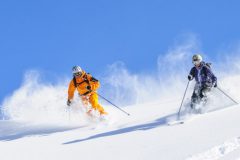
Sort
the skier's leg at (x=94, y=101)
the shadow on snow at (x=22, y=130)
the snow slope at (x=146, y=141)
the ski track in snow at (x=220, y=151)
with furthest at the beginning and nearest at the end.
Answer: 1. the skier's leg at (x=94, y=101)
2. the shadow on snow at (x=22, y=130)
3. the snow slope at (x=146, y=141)
4. the ski track in snow at (x=220, y=151)

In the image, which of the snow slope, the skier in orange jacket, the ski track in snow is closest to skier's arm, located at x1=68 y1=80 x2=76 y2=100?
the skier in orange jacket

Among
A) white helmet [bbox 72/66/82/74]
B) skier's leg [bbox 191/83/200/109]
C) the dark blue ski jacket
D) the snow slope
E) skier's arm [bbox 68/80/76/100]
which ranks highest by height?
white helmet [bbox 72/66/82/74]

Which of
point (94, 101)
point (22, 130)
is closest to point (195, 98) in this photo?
point (94, 101)

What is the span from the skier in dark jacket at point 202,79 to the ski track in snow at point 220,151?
16.4ft

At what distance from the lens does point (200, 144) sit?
865 cm

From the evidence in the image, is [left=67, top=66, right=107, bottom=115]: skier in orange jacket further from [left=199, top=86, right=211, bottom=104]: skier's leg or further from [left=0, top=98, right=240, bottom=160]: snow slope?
[left=199, top=86, right=211, bottom=104]: skier's leg

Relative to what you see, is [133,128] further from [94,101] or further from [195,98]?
[94,101]

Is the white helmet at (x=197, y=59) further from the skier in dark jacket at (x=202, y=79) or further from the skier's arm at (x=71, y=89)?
the skier's arm at (x=71, y=89)

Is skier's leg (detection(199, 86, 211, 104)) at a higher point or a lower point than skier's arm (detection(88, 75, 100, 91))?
lower

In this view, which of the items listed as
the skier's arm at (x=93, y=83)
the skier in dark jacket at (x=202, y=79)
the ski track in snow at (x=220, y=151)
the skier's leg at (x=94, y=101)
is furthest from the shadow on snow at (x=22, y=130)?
the ski track in snow at (x=220, y=151)

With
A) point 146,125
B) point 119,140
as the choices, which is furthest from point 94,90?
point 119,140

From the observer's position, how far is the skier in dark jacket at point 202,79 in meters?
13.5

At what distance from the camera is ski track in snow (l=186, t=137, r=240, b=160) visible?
762 cm

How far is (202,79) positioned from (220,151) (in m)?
5.78
